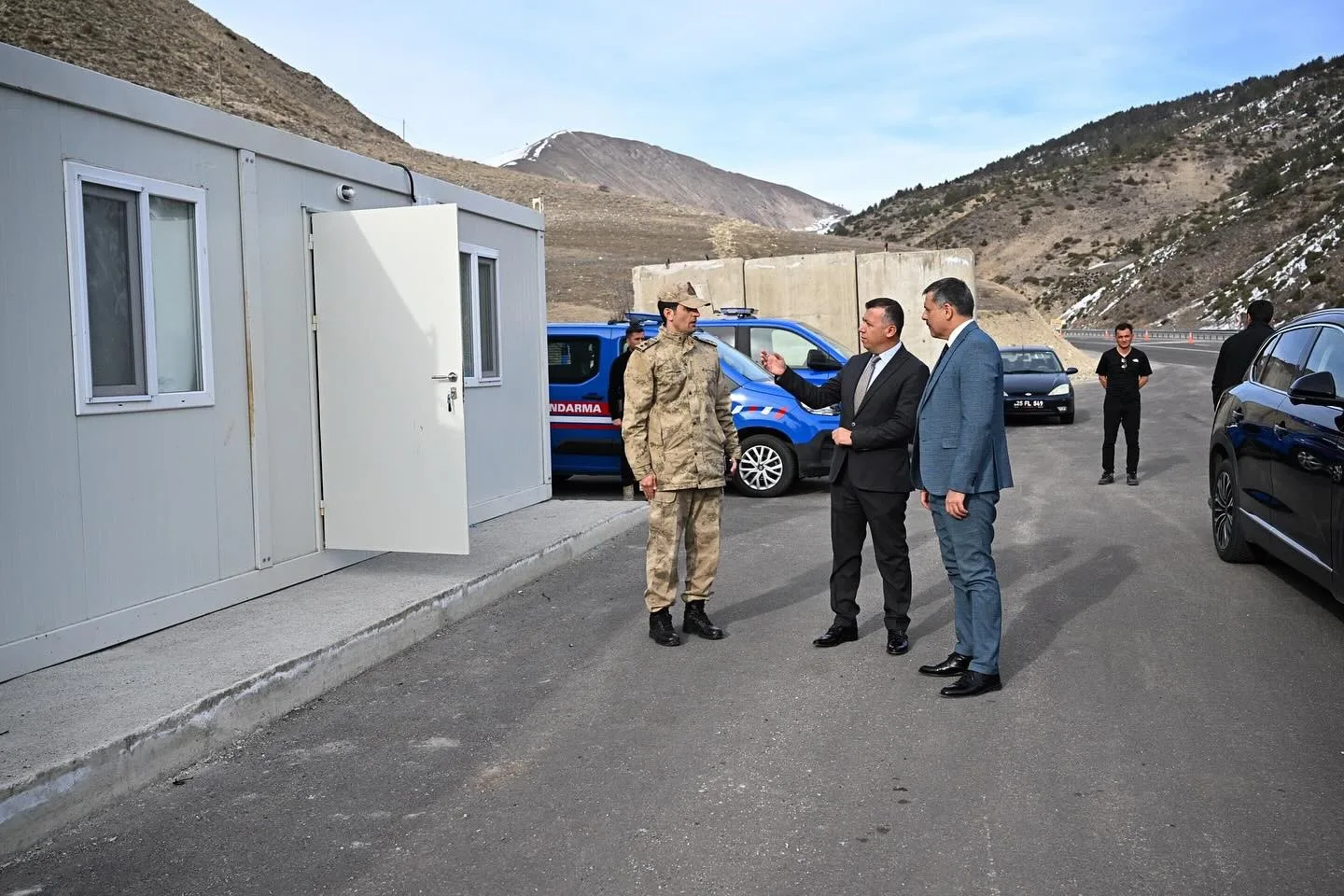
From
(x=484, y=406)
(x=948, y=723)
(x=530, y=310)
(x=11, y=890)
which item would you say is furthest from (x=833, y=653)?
(x=530, y=310)

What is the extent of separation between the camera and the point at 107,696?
211 inches

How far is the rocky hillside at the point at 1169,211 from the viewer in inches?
2500

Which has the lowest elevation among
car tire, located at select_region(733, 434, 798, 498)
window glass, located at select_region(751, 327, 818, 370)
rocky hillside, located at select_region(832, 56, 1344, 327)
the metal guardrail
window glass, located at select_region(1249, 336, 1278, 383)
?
car tire, located at select_region(733, 434, 798, 498)

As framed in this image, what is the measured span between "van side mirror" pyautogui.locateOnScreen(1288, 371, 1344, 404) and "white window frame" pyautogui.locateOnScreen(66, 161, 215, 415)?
6.15 m

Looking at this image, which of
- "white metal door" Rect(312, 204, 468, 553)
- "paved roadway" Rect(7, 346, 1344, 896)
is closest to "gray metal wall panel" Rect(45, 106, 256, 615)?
"white metal door" Rect(312, 204, 468, 553)

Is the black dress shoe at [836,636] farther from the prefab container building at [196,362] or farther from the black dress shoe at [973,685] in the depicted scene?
the prefab container building at [196,362]

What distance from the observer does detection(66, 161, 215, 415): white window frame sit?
5961 mm

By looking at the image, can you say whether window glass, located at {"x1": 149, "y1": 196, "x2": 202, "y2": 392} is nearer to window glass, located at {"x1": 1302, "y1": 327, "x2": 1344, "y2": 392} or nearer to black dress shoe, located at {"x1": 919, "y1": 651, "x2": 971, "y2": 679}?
black dress shoe, located at {"x1": 919, "y1": 651, "x2": 971, "y2": 679}

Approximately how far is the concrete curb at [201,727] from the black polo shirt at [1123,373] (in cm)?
833

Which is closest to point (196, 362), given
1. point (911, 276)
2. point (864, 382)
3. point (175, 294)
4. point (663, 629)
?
point (175, 294)

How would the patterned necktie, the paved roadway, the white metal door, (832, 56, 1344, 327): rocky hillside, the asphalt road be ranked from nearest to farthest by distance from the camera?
the paved roadway < the patterned necktie < the white metal door < the asphalt road < (832, 56, 1344, 327): rocky hillside

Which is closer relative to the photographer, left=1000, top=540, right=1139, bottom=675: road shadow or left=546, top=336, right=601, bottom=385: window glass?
left=1000, top=540, right=1139, bottom=675: road shadow

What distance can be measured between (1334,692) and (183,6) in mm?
104050

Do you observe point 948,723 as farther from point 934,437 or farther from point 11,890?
point 11,890
